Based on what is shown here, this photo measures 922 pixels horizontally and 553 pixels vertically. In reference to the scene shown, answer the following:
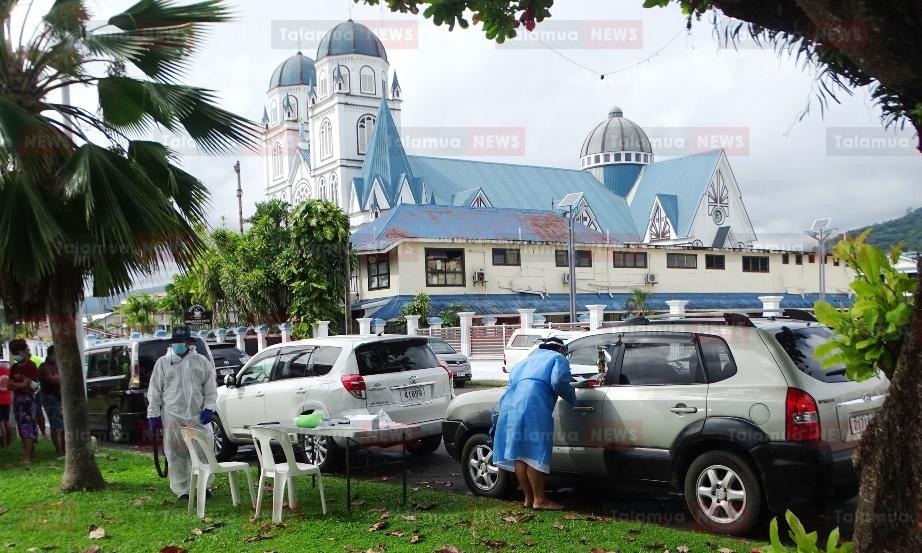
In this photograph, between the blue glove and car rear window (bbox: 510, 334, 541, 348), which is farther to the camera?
car rear window (bbox: 510, 334, 541, 348)

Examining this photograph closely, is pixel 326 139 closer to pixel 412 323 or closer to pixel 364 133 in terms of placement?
pixel 364 133

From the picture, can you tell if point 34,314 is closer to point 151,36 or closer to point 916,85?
point 151,36

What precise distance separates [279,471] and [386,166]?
61.3m

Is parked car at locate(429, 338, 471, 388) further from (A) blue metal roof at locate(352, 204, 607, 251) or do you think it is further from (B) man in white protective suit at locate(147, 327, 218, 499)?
(B) man in white protective suit at locate(147, 327, 218, 499)

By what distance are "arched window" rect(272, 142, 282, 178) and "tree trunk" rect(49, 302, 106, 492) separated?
94838 millimetres

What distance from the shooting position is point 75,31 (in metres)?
8.58

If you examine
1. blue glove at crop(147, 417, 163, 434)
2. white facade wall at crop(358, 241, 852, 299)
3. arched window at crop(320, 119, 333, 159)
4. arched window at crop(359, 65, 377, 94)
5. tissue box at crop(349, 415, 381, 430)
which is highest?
arched window at crop(359, 65, 377, 94)

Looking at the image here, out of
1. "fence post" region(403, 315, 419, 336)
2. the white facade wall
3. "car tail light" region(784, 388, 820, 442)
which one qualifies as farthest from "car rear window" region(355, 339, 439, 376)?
the white facade wall

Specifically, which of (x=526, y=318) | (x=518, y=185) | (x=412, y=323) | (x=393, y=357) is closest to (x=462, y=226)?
(x=412, y=323)

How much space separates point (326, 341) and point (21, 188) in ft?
12.9

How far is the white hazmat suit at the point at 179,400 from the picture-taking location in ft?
27.9

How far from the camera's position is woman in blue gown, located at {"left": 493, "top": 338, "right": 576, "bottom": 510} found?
7289 millimetres

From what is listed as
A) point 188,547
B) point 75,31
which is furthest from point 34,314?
point 188,547

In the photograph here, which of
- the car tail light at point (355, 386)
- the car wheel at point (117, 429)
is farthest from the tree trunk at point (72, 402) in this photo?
the car wheel at point (117, 429)
